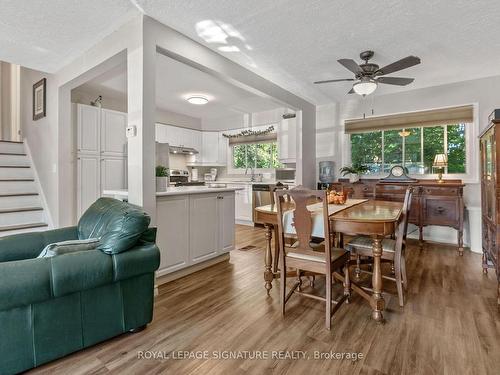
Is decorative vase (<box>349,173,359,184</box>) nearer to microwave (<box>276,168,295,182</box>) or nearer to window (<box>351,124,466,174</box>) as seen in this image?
window (<box>351,124,466,174</box>)

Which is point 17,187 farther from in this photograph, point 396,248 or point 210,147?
point 396,248

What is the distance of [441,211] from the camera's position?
3.98 meters

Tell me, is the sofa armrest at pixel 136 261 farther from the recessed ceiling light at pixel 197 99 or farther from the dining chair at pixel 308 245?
the recessed ceiling light at pixel 197 99

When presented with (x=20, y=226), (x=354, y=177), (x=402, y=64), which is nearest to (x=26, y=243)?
(x=20, y=226)

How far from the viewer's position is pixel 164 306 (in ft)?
7.58

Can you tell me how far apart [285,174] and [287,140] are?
3.02ft

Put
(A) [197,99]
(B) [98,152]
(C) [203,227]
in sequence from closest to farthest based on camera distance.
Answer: (C) [203,227] → (B) [98,152] → (A) [197,99]

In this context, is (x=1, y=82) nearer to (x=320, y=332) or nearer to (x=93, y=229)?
(x=93, y=229)

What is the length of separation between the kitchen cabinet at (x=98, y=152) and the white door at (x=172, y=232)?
2.29 metres

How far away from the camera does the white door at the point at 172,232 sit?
2.68 meters

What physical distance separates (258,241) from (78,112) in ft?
11.4

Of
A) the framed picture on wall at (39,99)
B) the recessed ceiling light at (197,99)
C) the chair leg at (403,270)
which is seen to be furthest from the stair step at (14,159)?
the chair leg at (403,270)

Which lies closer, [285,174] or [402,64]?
[402,64]

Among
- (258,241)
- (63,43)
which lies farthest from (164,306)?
(63,43)
